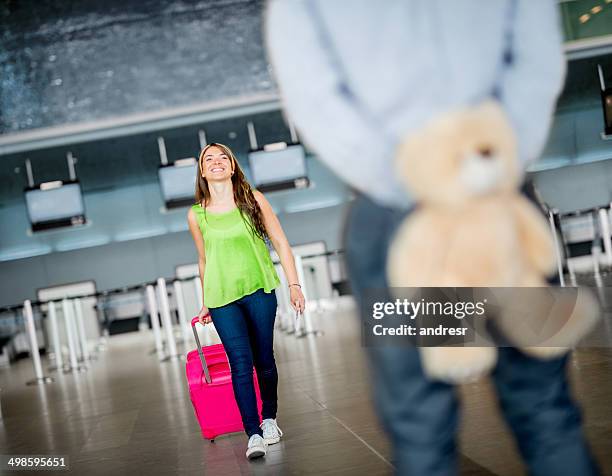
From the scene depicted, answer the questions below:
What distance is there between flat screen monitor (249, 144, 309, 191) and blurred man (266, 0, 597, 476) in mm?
12429

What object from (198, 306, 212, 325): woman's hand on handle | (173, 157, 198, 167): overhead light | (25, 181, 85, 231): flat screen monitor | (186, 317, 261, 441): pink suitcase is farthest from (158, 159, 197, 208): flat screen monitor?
(198, 306, 212, 325): woman's hand on handle

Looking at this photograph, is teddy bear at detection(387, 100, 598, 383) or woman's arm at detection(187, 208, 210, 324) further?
woman's arm at detection(187, 208, 210, 324)

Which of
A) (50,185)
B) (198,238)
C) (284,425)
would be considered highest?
(50,185)

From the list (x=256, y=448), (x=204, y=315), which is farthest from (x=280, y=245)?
(x=256, y=448)

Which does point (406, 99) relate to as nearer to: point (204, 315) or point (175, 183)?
point (204, 315)

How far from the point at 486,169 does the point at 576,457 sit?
0.52 metres

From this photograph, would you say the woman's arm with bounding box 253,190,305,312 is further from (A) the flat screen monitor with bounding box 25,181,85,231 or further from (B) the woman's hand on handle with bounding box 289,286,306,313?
(A) the flat screen monitor with bounding box 25,181,85,231

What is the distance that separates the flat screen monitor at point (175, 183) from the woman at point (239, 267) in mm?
10532

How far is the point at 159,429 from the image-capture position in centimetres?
449

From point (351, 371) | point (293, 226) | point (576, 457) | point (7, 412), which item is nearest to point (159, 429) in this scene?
point (351, 371)

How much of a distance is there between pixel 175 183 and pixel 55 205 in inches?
78.7

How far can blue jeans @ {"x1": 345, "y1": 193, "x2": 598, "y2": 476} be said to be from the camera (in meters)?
1.36

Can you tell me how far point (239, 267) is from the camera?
3.25 meters

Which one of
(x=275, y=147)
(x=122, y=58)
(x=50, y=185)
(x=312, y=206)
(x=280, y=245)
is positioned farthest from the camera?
(x=312, y=206)
